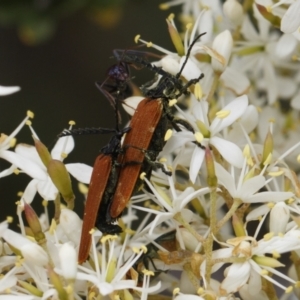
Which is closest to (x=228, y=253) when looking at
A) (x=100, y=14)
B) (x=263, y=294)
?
(x=263, y=294)

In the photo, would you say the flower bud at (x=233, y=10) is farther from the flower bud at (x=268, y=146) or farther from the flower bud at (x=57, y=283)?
the flower bud at (x=57, y=283)

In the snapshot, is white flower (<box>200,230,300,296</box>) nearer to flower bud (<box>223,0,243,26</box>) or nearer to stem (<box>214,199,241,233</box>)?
stem (<box>214,199,241,233</box>)

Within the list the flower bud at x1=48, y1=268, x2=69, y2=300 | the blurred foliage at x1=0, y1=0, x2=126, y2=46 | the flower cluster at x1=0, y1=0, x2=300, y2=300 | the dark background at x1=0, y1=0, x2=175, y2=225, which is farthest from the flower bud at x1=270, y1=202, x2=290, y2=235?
the dark background at x1=0, y1=0, x2=175, y2=225

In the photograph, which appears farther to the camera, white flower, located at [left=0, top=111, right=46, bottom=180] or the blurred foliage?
the blurred foliage

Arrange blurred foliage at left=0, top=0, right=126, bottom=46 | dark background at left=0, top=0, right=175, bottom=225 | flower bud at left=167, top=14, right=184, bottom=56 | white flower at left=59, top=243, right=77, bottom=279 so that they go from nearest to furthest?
white flower at left=59, top=243, right=77, bottom=279
flower bud at left=167, top=14, right=184, bottom=56
blurred foliage at left=0, top=0, right=126, bottom=46
dark background at left=0, top=0, right=175, bottom=225

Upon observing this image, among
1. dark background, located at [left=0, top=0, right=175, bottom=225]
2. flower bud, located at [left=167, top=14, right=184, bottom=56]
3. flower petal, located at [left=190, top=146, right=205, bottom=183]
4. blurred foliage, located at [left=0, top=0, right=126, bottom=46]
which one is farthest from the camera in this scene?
dark background, located at [left=0, top=0, right=175, bottom=225]

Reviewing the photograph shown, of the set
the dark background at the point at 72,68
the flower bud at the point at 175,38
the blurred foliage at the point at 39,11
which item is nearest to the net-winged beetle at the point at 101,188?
the flower bud at the point at 175,38

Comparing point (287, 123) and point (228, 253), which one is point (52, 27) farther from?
point (228, 253)
